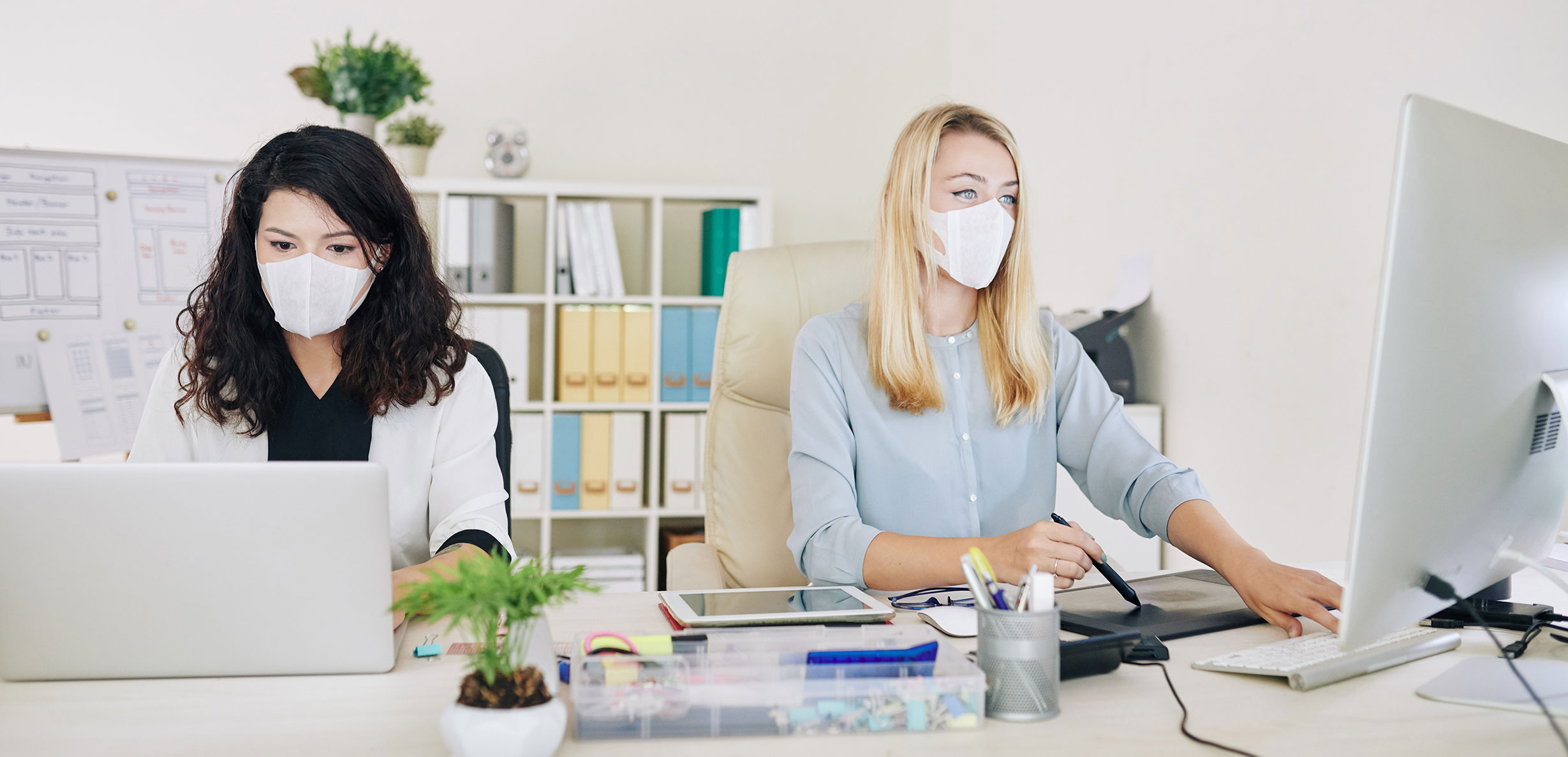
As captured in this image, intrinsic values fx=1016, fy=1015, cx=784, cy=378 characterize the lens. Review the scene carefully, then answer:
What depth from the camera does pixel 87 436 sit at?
7.16 ft

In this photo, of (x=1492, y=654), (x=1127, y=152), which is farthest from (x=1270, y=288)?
(x=1492, y=654)

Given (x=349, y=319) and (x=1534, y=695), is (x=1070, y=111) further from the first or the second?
(x=1534, y=695)

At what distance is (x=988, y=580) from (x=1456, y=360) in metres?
0.34

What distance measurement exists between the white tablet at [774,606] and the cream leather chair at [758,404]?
0.42m

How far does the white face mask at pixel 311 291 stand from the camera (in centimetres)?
120

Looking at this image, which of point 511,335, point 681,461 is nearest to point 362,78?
point 511,335

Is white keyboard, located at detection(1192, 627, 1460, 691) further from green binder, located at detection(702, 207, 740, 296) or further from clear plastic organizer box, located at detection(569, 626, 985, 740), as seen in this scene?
green binder, located at detection(702, 207, 740, 296)

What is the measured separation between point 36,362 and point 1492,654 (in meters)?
2.54

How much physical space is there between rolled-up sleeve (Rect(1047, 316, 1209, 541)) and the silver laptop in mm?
882

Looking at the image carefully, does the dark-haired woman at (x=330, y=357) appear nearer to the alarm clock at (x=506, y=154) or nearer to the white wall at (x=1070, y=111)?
the white wall at (x=1070, y=111)

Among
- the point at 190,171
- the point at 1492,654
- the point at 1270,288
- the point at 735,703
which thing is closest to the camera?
the point at 735,703

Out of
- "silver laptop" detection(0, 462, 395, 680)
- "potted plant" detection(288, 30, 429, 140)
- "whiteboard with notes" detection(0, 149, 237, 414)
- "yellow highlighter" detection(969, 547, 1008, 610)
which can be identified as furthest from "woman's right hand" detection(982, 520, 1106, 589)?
"potted plant" detection(288, 30, 429, 140)

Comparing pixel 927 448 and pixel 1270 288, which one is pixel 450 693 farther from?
pixel 1270 288

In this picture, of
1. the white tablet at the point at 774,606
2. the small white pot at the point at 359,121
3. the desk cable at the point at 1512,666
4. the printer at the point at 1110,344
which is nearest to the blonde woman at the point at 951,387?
the white tablet at the point at 774,606
